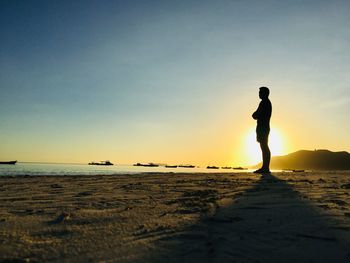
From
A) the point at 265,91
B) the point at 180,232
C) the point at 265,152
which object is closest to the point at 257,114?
the point at 265,91

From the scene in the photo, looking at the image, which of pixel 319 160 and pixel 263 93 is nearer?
pixel 263 93

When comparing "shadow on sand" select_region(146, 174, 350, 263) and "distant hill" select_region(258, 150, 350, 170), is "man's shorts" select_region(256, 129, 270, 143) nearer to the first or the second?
"shadow on sand" select_region(146, 174, 350, 263)

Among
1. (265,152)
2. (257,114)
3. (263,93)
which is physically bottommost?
(265,152)

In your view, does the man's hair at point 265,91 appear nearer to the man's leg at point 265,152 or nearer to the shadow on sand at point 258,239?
the man's leg at point 265,152

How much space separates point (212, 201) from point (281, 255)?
6.50 feet

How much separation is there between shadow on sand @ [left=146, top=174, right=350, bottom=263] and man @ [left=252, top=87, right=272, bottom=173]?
9.05 meters

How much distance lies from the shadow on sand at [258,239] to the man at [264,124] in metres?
9.05

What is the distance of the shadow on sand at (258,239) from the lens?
1854 mm

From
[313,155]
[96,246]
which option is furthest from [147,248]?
[313,155]

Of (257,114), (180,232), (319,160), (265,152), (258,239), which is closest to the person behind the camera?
(258,239)

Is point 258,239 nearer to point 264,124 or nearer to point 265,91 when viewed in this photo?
point 264,124

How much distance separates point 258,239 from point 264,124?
10.4 m

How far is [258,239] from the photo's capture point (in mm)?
2186

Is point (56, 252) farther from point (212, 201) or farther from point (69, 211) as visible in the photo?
point (212, 201)
